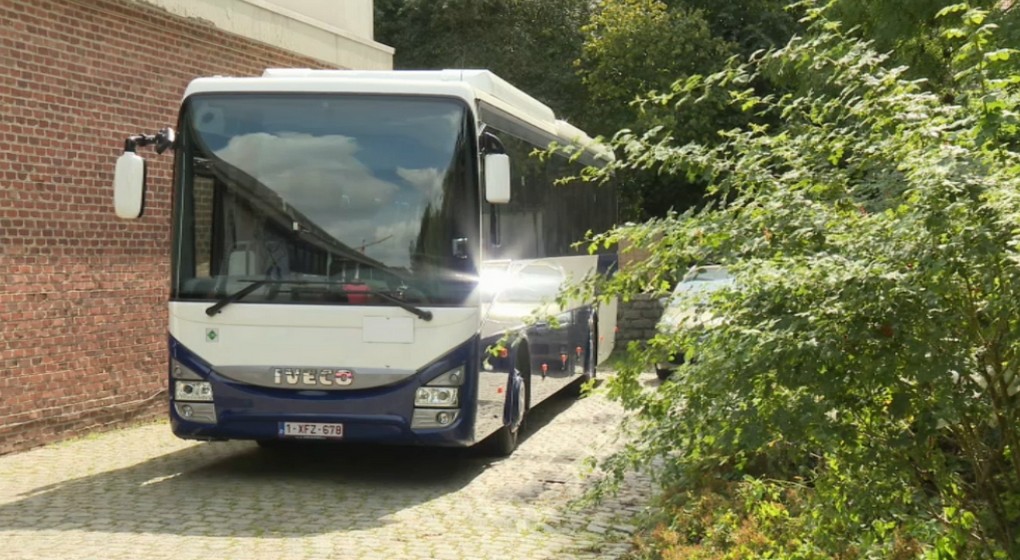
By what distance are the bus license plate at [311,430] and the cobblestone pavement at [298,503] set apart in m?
0.41

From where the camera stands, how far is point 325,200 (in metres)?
10.2

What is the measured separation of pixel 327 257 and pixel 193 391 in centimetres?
139

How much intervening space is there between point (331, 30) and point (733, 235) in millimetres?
13459

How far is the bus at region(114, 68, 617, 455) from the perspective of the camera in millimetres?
10133

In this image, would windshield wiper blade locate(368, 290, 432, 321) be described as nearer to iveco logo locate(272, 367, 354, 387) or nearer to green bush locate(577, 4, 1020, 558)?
iveco logo locate(272, 367, 354, 387)

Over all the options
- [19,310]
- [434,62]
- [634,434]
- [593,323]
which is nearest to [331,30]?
[593,323]

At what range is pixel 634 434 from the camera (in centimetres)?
636

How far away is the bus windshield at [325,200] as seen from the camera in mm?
10133

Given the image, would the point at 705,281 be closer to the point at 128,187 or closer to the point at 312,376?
the point at 312,376

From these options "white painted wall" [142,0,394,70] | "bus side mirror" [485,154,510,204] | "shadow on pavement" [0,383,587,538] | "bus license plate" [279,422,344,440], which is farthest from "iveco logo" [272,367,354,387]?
"white painted wall" [142,0,394,70]

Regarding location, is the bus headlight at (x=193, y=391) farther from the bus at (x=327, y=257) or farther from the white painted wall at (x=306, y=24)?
the white painted wall at (x=306, y=24)

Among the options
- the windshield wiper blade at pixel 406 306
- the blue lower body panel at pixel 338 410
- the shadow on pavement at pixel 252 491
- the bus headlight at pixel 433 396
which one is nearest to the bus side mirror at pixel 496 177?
the windshield wiper blade at pixel 406 306

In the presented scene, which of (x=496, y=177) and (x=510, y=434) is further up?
(x=496, y=177)

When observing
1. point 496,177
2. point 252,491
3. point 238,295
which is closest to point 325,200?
point 238,295
